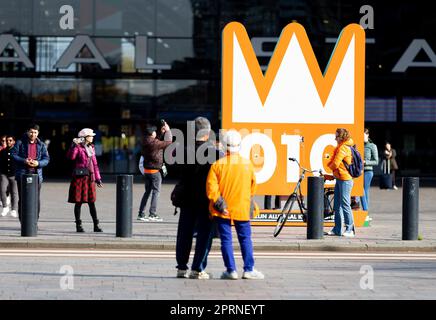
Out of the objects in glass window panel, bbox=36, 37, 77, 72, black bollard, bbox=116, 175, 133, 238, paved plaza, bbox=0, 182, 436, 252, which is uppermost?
glass window panel, bbox=36, 37, 77, 72

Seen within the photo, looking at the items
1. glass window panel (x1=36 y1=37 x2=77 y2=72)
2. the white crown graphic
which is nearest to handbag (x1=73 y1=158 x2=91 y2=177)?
the white crown graphic

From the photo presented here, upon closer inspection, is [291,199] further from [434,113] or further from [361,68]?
[434,113]

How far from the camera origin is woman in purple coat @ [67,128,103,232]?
1662cm

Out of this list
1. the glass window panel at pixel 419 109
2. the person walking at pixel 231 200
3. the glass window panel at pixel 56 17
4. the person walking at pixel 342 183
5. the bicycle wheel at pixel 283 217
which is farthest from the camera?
the glass window panel at pixel 419 109

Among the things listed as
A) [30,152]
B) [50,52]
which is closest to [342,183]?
[30,152]

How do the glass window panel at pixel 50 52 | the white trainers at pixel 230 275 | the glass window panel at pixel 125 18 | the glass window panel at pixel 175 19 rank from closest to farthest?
the white trainers at pixel 230 275 < the glass window panel at pixel 50 52 < the glass window panel at pixel 125 18 < the glass window panel at pixel 175 19

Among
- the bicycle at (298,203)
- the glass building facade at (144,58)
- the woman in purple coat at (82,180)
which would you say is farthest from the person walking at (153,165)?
the glass building facade at (144,58)

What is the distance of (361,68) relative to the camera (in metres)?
18.4

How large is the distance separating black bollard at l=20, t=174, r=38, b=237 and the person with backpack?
4811 mm

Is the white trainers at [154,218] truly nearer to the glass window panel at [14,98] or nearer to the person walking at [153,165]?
the person walking at [153,165]

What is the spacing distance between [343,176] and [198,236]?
5.71 meters

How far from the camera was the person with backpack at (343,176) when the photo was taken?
1662 centimetres

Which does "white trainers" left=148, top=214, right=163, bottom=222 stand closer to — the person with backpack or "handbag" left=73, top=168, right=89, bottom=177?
"handbag" left=73, top=168, right=89, bottom=177

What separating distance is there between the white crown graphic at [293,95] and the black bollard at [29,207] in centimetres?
419
